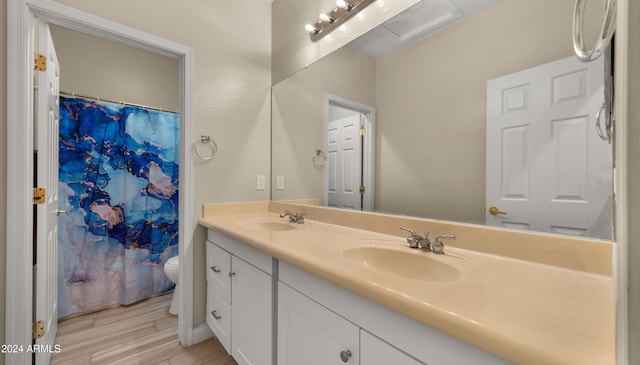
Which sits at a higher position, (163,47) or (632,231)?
(163,47)

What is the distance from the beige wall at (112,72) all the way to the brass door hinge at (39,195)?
132 centimetres

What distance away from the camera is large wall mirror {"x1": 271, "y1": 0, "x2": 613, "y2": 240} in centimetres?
73

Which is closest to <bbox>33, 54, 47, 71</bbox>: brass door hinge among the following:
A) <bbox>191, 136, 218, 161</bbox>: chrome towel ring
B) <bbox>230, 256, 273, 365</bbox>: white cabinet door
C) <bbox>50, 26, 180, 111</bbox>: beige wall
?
<bbox>191, 136, 218, 161</bbox>: chrome towel ring

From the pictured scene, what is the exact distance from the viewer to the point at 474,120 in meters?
0.97

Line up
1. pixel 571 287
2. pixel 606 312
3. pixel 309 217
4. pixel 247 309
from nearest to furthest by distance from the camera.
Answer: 1. pixel 606 312
2. pixel 571 287
3. pixel 247 309
4. pixel 309 217

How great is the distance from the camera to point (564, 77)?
749 mm

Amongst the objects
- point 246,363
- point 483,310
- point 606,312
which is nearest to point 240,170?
point 246,363

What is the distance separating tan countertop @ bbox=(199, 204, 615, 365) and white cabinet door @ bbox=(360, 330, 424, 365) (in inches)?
4.9

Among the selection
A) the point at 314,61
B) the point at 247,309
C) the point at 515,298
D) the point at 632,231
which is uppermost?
the point at 314,61

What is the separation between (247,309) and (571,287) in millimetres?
1159

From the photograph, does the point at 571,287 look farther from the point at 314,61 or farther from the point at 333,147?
the point at 314,61

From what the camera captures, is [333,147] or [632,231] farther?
[333,147]

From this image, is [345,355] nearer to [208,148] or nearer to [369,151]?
[369,151]

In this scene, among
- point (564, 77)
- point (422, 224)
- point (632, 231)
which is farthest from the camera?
point (422, 224)
